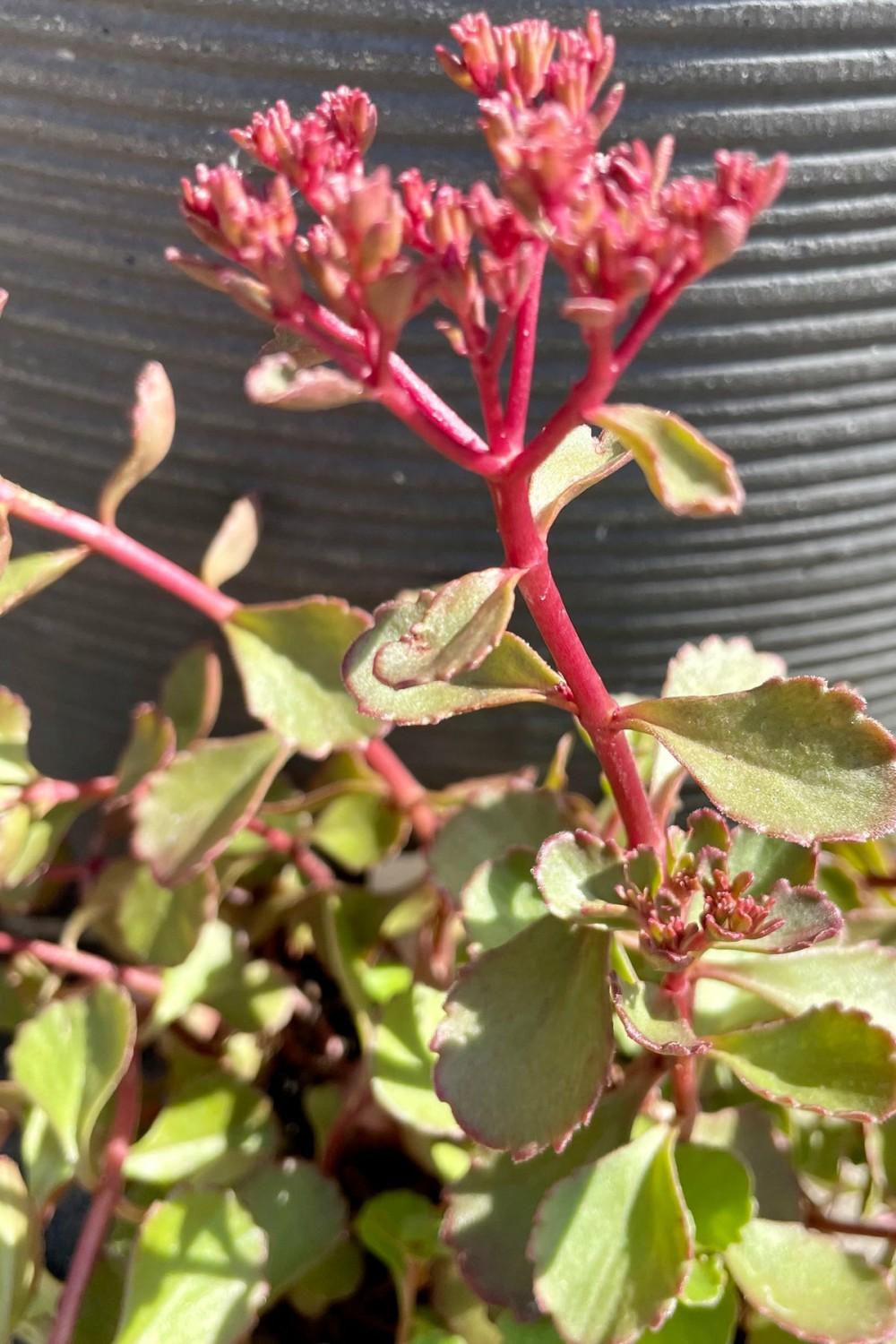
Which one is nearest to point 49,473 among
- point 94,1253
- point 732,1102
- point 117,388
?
point 117,388

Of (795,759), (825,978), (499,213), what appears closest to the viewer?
(499,213)

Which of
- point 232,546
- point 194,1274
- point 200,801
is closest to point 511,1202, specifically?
point 194,1274

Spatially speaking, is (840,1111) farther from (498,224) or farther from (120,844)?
(120,844)

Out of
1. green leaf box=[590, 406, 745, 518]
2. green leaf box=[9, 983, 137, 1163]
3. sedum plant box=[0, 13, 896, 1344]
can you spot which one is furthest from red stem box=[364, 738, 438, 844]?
green leaf box=[590, 406, 745, 518]

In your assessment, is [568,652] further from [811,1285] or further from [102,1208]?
[102,1208]

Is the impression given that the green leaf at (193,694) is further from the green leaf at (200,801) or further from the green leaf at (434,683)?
the green leaf at (434,683)

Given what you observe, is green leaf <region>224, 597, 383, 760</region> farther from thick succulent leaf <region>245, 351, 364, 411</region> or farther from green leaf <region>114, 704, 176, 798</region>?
thick succulent leaf <region>245, 351, 364, 411</region>

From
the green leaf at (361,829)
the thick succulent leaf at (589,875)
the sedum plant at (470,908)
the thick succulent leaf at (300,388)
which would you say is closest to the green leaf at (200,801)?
the sedum plant at (470,908)
